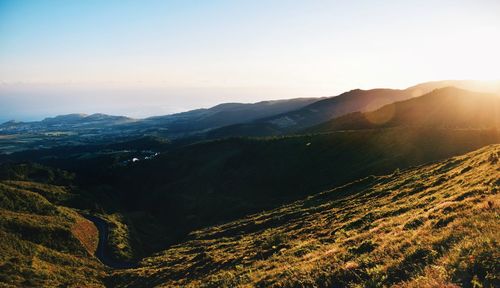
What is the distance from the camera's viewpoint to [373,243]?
26094 millimetres

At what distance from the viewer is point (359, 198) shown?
A: 186ft

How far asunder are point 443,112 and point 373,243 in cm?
14779

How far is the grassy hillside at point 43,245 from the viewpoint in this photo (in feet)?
185

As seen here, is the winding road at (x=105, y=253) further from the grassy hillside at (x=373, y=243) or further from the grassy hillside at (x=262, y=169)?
the grassy hillside at (x=262, y=169)

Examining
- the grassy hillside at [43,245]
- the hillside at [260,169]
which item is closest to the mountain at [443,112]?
the hillside at [260,169]

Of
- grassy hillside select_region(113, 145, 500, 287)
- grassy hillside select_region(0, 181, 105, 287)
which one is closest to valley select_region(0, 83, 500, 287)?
grassy hillside select_region(113, 145, 500, 287)

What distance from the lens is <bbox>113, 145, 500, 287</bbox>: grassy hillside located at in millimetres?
17844

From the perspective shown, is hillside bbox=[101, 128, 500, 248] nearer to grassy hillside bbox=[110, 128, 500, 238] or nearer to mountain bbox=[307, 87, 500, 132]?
grassy hillside bbox=[110, 128, 500, 238]

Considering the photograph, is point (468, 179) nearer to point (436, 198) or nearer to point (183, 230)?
point (436, 198)

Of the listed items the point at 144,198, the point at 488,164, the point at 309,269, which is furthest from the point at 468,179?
the point at 144,198

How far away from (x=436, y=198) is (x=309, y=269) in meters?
18.4

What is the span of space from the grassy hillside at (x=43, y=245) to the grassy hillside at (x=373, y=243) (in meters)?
8.14

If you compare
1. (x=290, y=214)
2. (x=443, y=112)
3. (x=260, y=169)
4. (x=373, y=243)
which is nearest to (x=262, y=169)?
(x=260, y=169)

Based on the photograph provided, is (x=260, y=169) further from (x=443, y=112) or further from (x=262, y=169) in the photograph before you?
(x=443, y=112)
